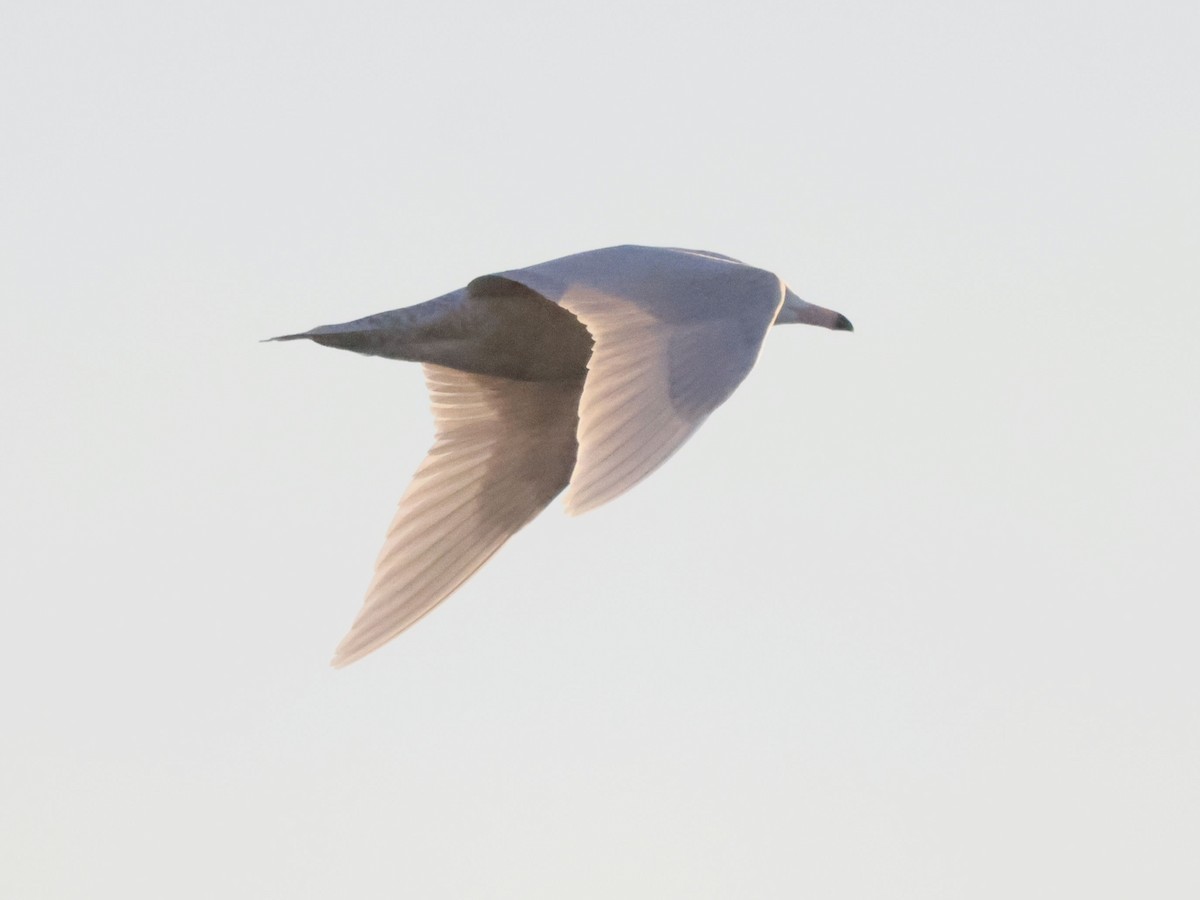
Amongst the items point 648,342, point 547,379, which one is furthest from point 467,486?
point 648,342

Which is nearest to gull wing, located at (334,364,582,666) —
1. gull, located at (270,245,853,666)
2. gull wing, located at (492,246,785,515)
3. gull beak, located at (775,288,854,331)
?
gull, located at (270,245,853,666)

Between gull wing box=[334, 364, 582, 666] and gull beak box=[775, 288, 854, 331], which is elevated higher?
gull beak box=[775, 288, 854, 331]

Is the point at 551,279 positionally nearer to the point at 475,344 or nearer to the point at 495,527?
the point at 475,344

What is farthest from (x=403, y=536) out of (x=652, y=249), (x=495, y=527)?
(x=652, y=249)

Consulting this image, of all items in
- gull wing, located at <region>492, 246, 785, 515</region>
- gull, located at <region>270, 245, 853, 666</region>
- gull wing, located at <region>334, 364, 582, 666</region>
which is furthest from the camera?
gull wing, located at <region>334, 364, 582, 666</region>

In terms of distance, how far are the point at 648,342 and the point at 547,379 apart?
223cm

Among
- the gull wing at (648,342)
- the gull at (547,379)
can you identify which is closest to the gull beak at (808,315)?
the gull at (547,379)

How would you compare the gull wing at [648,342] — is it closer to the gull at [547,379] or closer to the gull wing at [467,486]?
the gull at [547,379]

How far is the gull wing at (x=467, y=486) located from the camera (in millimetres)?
12289

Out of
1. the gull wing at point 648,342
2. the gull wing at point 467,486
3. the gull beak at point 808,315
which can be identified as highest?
the gull wing at point 648,342

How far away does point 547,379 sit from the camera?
12.5 meters

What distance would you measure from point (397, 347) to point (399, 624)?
4.69ft

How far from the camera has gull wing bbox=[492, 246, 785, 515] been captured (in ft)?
31.6

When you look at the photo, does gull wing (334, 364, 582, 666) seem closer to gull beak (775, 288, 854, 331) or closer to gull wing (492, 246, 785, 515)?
gull beak (775, 288, 854, 331)
